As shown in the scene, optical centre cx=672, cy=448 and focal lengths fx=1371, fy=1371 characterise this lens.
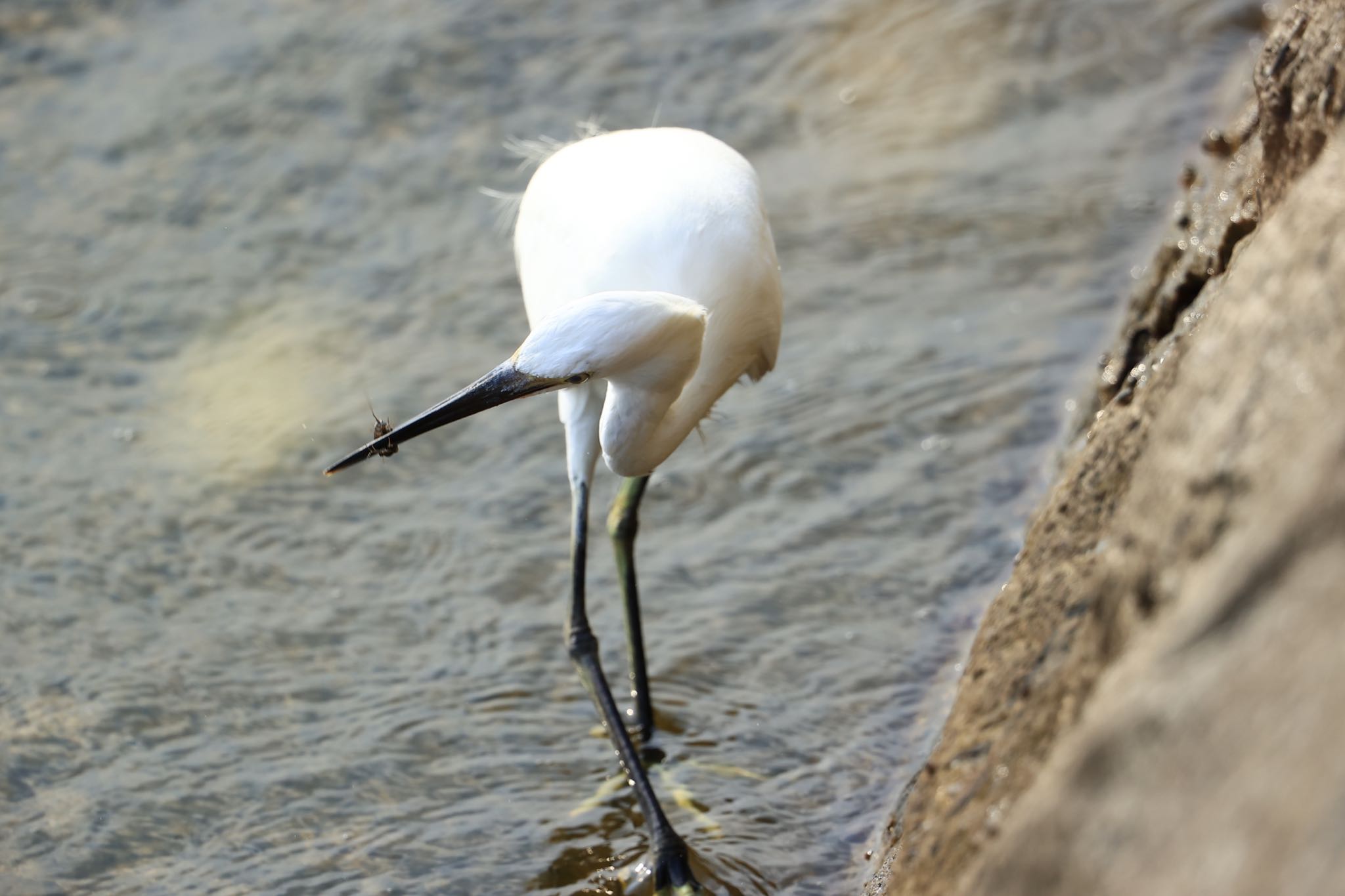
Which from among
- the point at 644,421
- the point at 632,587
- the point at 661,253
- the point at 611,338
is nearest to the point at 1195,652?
the point at 611,338

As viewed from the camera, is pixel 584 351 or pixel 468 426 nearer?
pixel 584 351

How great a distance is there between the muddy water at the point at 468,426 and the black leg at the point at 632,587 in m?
0.12

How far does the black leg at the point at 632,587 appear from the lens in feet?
11.5

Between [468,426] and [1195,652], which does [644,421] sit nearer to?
[1195,652]

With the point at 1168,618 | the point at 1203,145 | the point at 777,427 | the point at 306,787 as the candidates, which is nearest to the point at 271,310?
the point at 777,427

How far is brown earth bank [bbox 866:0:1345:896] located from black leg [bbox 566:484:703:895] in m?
0.95

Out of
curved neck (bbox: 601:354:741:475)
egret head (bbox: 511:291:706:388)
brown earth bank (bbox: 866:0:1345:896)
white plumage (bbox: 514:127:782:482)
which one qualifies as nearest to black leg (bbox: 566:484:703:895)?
white plumage (bbox: 514:127:782:482)

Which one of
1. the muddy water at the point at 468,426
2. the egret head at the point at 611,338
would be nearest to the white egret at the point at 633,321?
the egret head at the point at 611,338

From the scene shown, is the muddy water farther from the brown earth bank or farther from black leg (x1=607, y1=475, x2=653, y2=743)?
the brown earth bank

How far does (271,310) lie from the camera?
5.23 meters

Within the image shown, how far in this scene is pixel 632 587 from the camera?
139 inches

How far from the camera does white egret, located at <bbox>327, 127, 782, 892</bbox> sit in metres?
2.52

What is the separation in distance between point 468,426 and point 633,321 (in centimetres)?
229

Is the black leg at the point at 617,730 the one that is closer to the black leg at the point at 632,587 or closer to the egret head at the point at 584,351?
the black leg at the point at 632,587
